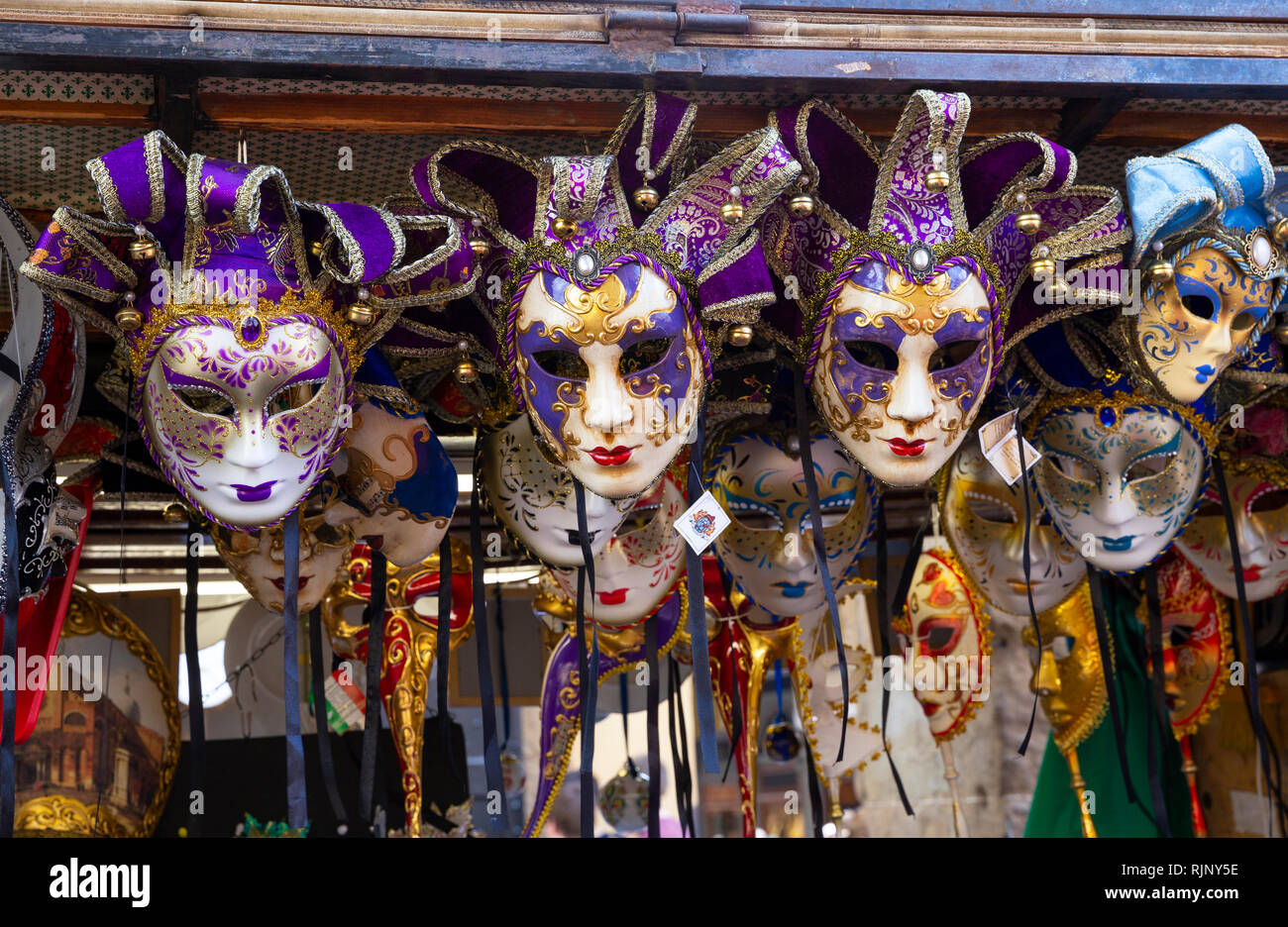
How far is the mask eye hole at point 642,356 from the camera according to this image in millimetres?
1968

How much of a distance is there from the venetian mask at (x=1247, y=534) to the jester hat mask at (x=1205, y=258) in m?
0.47

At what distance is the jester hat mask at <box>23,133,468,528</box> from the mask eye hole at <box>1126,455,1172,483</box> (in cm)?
114

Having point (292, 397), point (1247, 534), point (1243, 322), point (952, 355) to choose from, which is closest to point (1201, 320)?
point (1243, 322)

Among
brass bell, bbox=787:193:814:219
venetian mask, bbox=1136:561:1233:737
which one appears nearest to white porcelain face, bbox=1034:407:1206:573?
venetian mask, bbox=1136:561:1233:737

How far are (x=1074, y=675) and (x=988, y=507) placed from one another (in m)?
0.42

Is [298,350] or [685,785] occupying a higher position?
[298,350]

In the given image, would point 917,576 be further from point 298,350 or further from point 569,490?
point 298,350

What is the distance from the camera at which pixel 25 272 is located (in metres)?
1.75

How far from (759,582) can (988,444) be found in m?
0.46

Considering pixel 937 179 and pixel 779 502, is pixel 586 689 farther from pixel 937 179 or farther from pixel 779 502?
pixel 937 179

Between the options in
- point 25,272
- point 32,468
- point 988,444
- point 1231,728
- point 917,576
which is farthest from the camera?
point 1231,728

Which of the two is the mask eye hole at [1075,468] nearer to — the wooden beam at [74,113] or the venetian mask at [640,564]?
the venetian mask at [640,564]

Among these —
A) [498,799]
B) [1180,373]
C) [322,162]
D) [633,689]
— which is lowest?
[498,799]

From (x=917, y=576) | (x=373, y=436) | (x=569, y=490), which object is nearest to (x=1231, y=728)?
(x=917, y=576)
